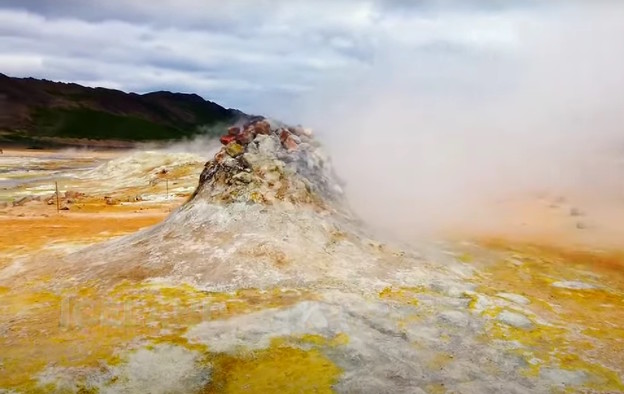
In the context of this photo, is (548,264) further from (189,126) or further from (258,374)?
(189,126)

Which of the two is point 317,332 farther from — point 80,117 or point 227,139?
point 80,117

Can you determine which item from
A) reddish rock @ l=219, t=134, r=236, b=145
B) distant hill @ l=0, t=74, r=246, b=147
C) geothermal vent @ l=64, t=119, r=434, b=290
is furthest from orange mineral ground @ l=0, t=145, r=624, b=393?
distant hill @ l=0, t=74, r=246, b=147

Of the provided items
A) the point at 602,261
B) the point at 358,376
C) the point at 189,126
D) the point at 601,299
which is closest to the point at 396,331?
the point at 358,376

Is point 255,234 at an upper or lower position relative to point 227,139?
lower

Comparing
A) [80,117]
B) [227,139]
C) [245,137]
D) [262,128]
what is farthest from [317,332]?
[80,117]

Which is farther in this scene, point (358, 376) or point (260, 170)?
point (260, 170)

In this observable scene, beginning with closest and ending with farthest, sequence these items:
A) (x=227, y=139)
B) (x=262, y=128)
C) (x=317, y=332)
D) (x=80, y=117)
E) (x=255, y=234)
A: (x=317, y=332), (x=255, y=234), (x=262, y=128), (x=227, y=139), (x=80, y=117)

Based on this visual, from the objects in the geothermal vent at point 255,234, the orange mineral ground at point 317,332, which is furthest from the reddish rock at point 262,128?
the orange mineral ground at point 317,332

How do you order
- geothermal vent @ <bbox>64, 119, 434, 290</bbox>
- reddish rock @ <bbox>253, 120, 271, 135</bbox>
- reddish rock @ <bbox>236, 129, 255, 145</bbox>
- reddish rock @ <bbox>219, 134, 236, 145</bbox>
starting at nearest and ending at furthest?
geothermal vent @ <bbox>64, 119, 434, 290</bbox>
reddish rock @ <bbox>236, 129, 255, 145</bbox>
reddish rock @ <bbox>253, 120, 271, 135</bbox>
reddish rock @ <bbox>219, 134, 236, 145</bbox>

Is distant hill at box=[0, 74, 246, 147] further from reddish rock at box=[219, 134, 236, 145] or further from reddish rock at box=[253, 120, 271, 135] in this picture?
reddish rock at box=[253, 120, 271, 135]
